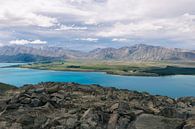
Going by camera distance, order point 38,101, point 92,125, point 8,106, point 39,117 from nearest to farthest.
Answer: point 92,125
point 39,117
point 8,106
point 38,101

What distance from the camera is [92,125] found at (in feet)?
101

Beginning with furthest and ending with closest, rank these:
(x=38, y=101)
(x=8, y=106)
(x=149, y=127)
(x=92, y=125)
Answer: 1. (x=38, y=101)
2. (x=8, y=106)
3. (x=92, y=125)
4. (x=149, y=127)

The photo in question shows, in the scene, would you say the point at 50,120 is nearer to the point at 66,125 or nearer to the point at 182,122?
the point at 66,125

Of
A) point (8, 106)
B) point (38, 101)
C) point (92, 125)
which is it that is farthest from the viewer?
point (38, 101)

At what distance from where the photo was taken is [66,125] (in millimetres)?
30938

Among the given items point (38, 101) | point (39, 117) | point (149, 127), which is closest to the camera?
point (149, 127)

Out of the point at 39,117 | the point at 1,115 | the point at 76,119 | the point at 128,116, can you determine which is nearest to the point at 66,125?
the point at 76,119

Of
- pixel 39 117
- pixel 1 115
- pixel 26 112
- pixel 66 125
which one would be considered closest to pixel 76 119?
pixel 66 125

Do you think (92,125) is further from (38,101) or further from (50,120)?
(38,101)

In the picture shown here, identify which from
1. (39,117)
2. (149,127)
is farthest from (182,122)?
(39,117)

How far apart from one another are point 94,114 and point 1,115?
33.6ft

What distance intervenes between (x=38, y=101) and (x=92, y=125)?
1183cm

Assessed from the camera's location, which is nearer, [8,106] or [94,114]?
[94,114]

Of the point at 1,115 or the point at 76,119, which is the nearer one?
the point at 76,119
